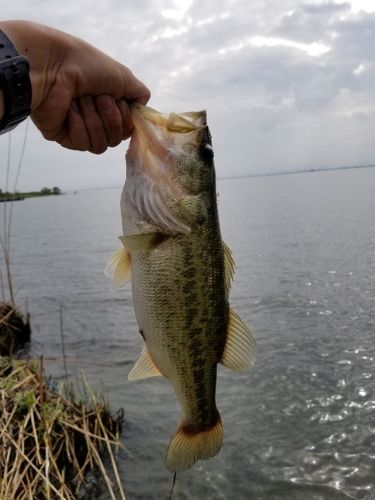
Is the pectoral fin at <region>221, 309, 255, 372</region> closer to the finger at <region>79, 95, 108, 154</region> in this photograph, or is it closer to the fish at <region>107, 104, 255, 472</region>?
the fish at <region>107, 104, 255, 472</region>

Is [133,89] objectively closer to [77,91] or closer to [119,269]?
[77,91]

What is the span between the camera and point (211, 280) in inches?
116

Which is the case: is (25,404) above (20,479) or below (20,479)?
above

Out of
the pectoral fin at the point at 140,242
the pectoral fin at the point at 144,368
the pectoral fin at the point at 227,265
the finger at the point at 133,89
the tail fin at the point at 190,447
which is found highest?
the finger at the point at 133,89

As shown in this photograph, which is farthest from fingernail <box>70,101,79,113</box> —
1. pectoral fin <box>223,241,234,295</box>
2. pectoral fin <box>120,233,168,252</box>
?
pectoral fin <box>223,241,234,295</box>

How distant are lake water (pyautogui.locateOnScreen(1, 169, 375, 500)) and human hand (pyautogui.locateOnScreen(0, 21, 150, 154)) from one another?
509cm

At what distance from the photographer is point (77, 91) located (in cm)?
312

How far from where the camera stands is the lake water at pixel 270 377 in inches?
271

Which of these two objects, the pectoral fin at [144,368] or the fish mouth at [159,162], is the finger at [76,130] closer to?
the fish mouth at [159,162]

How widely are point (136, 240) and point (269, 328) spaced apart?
1039cm

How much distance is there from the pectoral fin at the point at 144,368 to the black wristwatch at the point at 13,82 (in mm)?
1490

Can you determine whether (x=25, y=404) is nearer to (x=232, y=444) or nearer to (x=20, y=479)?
(x=20, y=479)

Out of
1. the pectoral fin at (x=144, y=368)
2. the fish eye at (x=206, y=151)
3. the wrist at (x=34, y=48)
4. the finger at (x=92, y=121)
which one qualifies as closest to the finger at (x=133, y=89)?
the finger at (x=92, y=121)

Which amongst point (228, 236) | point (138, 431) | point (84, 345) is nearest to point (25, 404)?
point (138, 431)
